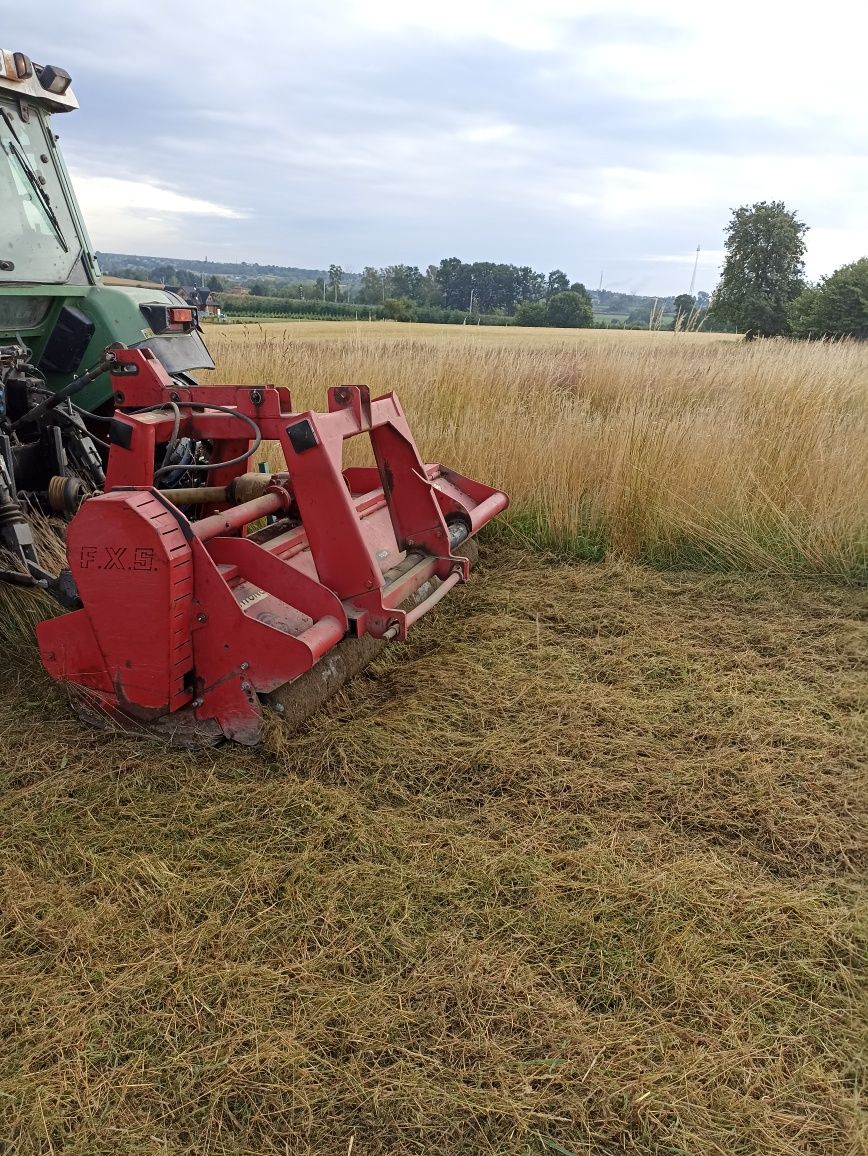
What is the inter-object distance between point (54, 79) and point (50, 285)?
1009mm

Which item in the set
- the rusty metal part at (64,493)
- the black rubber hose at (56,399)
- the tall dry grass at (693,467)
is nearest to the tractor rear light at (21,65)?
the black rubber hose at (56,399)

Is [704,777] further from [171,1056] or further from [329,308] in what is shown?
[329,308]

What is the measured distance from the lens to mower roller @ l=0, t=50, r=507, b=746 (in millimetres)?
2416

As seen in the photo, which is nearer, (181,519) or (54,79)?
(181,519)

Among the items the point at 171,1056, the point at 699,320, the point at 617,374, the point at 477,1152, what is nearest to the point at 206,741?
the point at 171,1056

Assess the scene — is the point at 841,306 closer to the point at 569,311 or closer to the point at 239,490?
the point at 569,311

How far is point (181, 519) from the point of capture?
242cm

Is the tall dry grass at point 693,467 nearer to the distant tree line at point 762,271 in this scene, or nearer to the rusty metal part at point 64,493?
the rusty metal part at point 64,493

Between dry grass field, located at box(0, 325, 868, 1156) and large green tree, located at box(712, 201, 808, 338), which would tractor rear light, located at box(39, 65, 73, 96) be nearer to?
dry grass field, located at box(0, 325, 868, 1156)

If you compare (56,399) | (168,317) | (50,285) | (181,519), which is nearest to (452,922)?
(181,519)

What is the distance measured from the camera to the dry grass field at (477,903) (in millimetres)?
1501

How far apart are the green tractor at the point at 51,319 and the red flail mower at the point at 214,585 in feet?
1.63

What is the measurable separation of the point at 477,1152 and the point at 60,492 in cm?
249

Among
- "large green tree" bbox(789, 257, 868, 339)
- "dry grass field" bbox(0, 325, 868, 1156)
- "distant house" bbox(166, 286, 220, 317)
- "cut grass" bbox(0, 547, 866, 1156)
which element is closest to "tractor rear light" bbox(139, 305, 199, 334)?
"distant house" bbox(166, 286, 220, 317)
